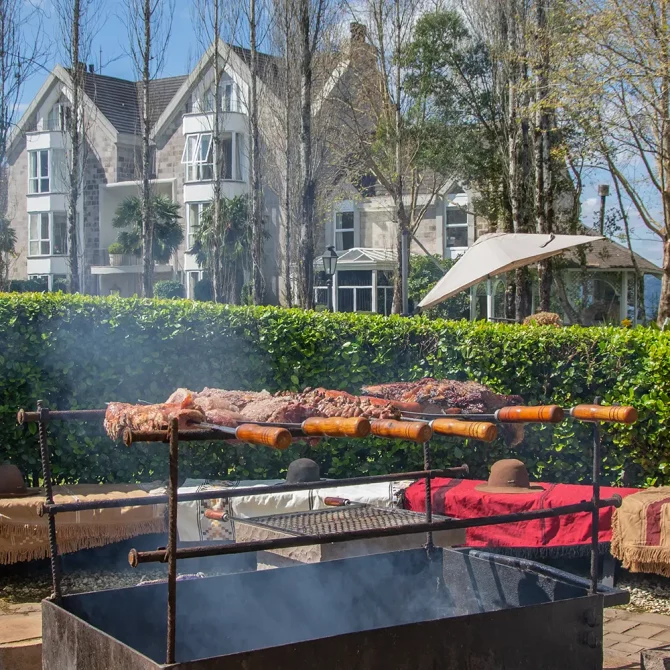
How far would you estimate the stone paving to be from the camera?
15.8 ft

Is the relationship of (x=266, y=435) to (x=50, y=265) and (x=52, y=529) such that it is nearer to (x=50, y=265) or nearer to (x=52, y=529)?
(x=52, y=529)

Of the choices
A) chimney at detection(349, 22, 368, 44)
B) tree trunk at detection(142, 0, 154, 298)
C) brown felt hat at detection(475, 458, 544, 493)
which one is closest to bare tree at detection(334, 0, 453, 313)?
chimney at detection(349, 22, 368, 44)

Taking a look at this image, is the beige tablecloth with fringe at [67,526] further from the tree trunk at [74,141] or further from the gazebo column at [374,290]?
the gazebo column at [374,290]

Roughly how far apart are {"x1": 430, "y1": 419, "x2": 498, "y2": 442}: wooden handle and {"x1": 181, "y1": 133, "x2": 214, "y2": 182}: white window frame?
119ft

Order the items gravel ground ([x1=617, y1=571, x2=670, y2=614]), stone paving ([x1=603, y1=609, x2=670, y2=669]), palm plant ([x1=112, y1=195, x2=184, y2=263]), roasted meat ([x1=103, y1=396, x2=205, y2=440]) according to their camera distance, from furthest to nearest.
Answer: palm plant ([x1=112, y1=195, x2=184, y2=263]) → gravel ground ([x1=617, y1=571, x2=670, y2=614]) → stone paving ([x1=603, y1=609, x2=670, y2=669]) → roasted meat ([x1=103, y1=396, x2=205, y2=440])

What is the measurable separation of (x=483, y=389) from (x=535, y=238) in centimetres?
772

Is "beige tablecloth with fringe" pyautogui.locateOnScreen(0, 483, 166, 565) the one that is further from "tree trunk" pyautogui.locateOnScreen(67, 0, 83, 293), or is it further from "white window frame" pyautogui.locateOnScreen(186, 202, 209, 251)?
"white window frame" pyautogui.locateOnScreen(186, 202, 209, 251)

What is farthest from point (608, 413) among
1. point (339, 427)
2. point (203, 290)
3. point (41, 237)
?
point (41, 237)

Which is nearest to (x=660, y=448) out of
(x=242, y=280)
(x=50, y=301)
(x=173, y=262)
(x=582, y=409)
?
(x=582, y=409)

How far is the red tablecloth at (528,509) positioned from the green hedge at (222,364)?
131 centimetres

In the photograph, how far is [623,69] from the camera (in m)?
13.8

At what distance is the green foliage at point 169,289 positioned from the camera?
37344 millimetres

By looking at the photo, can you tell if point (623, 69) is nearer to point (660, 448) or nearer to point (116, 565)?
point (660, 448)

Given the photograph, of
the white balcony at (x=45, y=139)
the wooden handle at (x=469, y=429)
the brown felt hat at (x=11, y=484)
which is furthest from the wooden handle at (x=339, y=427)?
the white balcony at (x=45, y=139)
